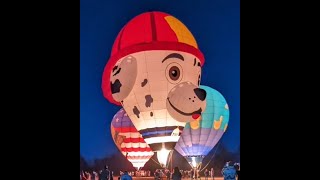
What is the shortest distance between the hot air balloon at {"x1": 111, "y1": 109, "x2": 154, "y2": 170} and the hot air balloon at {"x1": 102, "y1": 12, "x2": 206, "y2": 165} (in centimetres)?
79

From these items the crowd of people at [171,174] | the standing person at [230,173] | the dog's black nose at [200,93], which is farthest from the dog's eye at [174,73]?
the standing person at [230,173]

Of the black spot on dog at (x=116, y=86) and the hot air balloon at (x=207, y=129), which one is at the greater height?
the black spot on dog at (x=116, y=86)

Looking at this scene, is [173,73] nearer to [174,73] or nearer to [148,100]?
[174,73]

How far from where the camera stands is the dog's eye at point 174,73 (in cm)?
599

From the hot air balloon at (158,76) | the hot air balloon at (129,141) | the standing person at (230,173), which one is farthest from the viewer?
the hot air balloon at (129,141)

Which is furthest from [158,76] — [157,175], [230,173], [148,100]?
[157,175]

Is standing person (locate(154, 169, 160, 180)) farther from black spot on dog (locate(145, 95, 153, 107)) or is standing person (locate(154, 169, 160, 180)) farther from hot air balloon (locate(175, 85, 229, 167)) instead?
black spot on dog (locate(145, 95, 153, 107))

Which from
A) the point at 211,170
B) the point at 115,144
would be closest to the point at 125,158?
the point at 115,144

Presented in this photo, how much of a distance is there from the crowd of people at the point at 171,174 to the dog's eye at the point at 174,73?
3.57 feet

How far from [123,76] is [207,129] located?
1903 mm

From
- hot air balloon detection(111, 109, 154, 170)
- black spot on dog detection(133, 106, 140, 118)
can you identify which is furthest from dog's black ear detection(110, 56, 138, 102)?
hot air balloon detection(111, 109, 154, 170)

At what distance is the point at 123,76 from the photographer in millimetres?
6027

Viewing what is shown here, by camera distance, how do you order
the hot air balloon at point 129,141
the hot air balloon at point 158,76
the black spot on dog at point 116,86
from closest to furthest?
the hot air balloon at point 158,76
the black spot on dog at point 116,86
the hot air balloon at point 129,141

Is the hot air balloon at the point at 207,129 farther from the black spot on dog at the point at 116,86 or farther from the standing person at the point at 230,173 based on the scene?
the standing person at the point at 230,173
